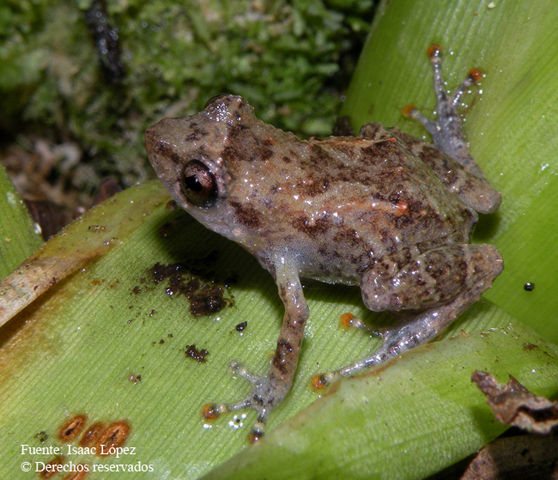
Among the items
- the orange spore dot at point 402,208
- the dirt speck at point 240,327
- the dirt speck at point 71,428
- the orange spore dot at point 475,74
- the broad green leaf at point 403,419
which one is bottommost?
the dirt speck at point 71,428

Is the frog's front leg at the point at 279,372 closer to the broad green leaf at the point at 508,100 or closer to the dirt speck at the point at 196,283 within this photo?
the dirt speck at the point at 196,283

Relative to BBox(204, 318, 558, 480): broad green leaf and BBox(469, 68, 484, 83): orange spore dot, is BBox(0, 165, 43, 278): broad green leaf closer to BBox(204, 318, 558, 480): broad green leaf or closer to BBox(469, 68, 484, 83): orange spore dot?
BBox(204, 318, 558, 480): broad green leaf

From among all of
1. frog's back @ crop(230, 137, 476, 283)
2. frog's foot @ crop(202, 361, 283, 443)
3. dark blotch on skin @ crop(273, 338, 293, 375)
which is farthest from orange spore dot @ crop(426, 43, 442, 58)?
frog's foot @ crop(202, 361, 283, 443)

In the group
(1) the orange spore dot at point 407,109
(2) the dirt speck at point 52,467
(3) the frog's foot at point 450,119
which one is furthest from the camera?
(1) the orange spore dot at point 407,109

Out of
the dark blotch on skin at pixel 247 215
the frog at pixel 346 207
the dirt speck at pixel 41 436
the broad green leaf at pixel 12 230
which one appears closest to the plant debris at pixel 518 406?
the frog at pixel 346 207

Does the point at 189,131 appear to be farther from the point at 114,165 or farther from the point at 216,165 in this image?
the point at 114,165

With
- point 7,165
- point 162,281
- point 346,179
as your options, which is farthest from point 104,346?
point 7,165
